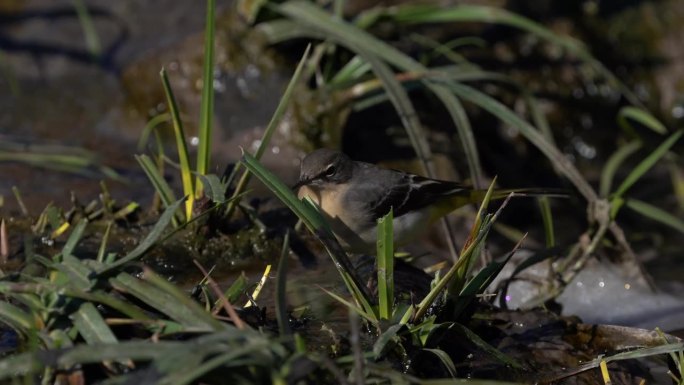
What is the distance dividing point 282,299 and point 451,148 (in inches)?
158

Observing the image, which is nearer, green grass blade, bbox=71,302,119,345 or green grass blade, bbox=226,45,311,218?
green grass blade, bbox=71,302,119,345

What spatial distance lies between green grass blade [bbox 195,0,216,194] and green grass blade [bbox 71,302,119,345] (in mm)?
1466

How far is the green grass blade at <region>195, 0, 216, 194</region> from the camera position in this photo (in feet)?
15.5

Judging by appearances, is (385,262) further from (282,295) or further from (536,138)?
(536,138)

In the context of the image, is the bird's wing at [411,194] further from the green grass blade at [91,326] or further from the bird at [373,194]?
the green grass blade at [91,326]

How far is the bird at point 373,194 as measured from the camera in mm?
5176

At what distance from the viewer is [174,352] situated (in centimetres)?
299

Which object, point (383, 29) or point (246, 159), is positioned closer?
point (246, 159)

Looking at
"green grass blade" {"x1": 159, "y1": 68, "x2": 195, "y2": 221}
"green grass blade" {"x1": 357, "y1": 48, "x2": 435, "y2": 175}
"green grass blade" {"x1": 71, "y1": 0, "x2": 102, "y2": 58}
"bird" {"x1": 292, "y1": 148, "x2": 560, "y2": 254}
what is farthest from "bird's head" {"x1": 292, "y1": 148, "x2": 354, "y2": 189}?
"green grass blade" {"x1": 71, "y1": 0, "x2": 102, "y2": 58}

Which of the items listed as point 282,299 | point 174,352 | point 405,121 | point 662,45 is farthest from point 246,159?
point 662,45

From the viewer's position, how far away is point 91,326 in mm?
3324

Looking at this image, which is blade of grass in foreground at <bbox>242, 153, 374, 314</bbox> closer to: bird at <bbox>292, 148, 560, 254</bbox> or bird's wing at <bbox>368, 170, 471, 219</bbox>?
bird at <bbox>292, 148, 560, 254</bbox>

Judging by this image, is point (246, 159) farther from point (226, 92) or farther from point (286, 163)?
point (226, 92)

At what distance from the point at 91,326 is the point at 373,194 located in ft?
7.45
